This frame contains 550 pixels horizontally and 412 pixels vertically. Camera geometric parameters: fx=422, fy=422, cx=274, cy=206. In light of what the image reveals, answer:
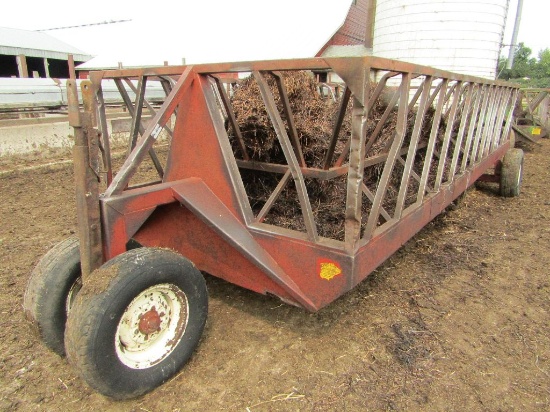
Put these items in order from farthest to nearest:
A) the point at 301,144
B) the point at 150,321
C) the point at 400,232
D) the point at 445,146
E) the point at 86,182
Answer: the point at 445,146 < the point at 301,144 < the point at 400,232 < the point at 150,321 < the point at 86,182

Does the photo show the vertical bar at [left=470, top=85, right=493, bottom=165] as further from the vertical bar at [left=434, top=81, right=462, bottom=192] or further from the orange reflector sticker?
the orange reflector sticker

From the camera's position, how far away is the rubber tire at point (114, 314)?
196cm

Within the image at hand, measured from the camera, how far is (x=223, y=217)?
106 inches

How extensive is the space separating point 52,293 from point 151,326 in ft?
1.94

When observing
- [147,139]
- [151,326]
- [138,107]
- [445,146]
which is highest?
[138,107]

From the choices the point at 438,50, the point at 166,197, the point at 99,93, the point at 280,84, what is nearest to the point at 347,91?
the point at 280,84

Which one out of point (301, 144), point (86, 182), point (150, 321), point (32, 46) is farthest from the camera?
point (32, 46)

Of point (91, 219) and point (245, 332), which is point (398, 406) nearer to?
point (245, 332)

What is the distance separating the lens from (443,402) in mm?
2301

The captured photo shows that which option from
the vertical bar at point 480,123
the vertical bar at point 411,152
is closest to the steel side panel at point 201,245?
the vertical bar at point 411,152

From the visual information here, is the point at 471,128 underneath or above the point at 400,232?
above

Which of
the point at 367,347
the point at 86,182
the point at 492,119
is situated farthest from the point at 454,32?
the point at 86,182

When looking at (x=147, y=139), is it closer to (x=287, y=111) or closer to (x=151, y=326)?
(x=287, y=111)

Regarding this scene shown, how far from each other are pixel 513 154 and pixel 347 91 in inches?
195
